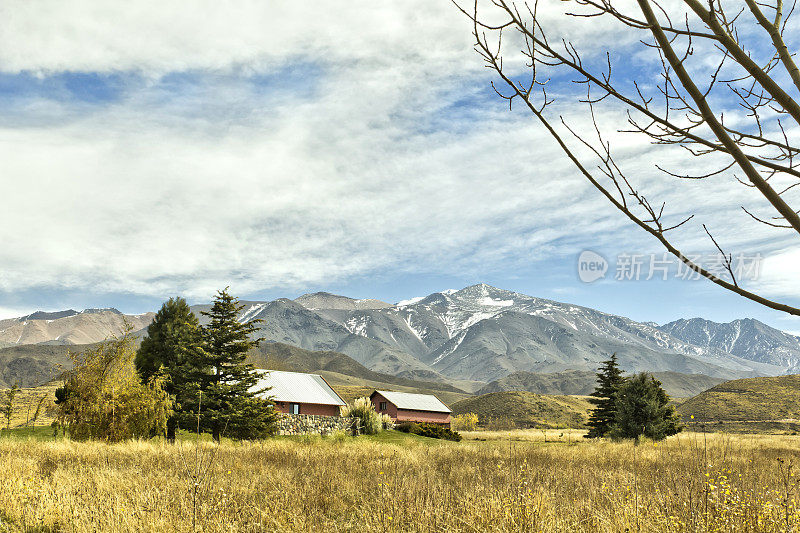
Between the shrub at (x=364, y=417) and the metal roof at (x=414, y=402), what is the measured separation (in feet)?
81.1

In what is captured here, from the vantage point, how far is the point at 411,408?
2469 inches

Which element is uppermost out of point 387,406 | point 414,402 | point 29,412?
point 414,402

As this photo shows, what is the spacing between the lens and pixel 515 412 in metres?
116

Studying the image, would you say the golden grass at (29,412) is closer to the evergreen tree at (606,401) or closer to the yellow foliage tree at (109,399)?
the yellow foliage tree at (109,399)

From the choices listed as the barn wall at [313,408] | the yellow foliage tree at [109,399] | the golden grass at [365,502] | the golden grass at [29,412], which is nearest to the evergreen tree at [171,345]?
the yellow foliage tree at [109,399]

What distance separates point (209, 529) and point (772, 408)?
10901cm

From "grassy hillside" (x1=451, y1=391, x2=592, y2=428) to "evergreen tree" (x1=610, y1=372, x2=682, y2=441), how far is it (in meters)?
76.5

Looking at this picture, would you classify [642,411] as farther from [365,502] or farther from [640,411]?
[365,502]

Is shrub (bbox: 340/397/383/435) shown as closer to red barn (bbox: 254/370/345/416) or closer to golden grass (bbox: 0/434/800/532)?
red barn (bbox: 254/370/345/416)

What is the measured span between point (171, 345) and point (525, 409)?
9869 centimetres

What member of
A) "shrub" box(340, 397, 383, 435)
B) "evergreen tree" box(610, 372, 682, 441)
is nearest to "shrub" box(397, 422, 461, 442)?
"shrub" box(340, 397, 383, 435)

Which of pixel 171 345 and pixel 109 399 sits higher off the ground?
pixel 171 345

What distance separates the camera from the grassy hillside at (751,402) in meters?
87.8

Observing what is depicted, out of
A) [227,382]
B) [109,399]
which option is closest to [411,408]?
[227,382]
